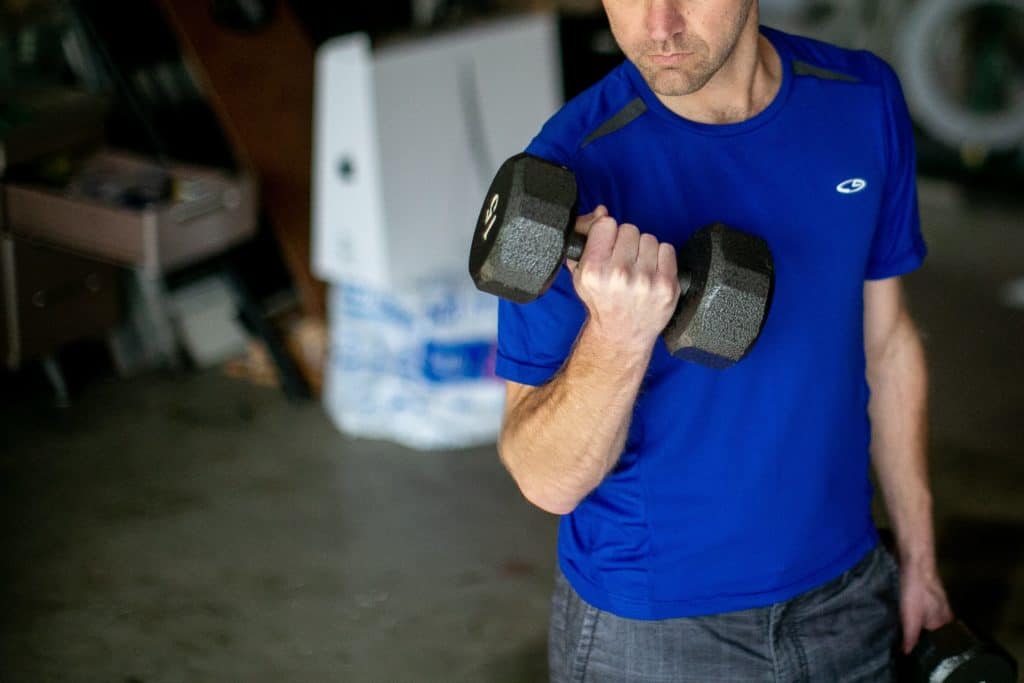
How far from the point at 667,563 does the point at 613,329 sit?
1.05 feet

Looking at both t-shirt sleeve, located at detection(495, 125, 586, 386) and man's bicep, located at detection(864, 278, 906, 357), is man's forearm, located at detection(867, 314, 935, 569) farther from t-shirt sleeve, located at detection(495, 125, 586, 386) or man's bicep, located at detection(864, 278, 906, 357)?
t-shirt sleeve, located at detection(495, 125, 586, 386)

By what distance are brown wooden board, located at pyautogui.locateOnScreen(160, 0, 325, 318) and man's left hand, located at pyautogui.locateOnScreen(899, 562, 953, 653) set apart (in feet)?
7.25

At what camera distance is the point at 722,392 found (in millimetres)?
1229

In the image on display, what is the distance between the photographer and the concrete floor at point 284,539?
227 centimetres

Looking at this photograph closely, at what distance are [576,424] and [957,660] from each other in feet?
1.93

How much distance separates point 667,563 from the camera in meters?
1.25

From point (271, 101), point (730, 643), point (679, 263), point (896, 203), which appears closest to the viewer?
point (679, 263)

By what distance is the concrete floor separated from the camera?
2.27 metres

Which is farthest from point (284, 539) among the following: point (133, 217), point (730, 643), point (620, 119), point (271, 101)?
point (620, 119)

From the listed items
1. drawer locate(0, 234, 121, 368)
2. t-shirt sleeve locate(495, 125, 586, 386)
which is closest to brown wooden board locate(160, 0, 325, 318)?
drawer locate(0, 234, 121, 368)

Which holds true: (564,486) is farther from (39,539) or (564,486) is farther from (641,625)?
(39,539)

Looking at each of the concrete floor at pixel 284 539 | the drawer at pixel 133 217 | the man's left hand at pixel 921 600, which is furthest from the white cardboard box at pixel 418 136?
the man's left hand at pixel 921 600

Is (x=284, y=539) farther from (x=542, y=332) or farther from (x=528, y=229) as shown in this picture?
(x=528, y=229)

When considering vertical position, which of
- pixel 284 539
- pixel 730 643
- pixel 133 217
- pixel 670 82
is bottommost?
pixel 284 539
